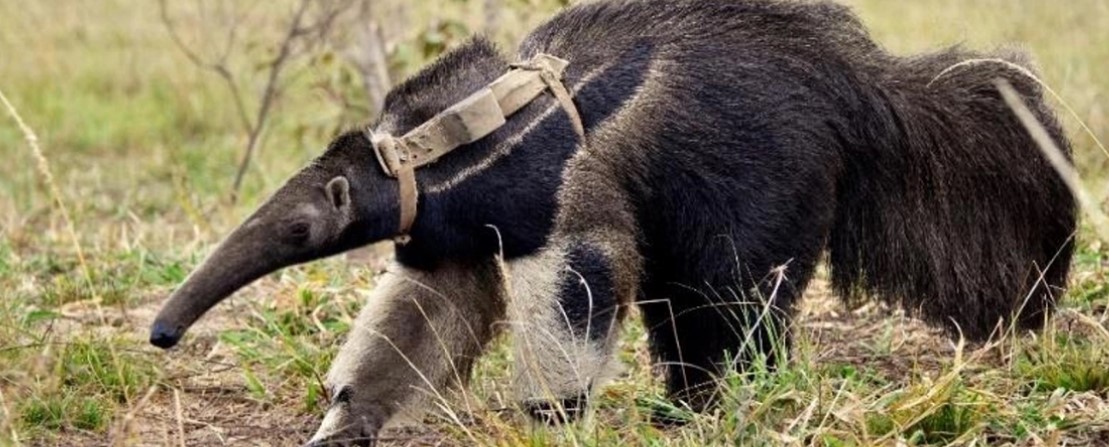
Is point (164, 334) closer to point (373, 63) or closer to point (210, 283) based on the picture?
point (210, 283)

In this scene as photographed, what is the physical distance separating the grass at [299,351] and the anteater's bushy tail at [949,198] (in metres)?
0.18

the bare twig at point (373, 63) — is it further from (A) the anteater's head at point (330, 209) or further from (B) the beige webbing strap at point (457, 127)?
(B) the beige webbing strap at point (457, 127)

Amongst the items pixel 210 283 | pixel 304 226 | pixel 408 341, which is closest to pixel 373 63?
pixel 408 341

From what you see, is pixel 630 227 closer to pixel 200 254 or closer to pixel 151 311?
pixel 151 311

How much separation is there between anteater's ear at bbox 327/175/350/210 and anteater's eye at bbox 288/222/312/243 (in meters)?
0.10

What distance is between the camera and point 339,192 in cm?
455

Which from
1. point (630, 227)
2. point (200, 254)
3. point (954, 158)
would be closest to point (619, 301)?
point (630, 227)

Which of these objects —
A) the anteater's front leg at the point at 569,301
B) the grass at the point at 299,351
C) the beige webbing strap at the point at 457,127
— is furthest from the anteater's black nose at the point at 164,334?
the anteater's front leg at the point at 569,301

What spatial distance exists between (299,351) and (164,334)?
129 centimetres

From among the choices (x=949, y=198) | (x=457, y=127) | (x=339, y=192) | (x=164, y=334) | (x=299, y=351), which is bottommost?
(x=299, y=351)

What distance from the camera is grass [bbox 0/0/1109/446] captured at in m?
4.17

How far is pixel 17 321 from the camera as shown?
Answer: 5.62 m

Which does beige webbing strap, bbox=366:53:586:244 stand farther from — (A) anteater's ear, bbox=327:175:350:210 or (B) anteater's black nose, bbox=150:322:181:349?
(B) anteater's black nose, bbox=150:322:181:349

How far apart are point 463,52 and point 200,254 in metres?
2.57
